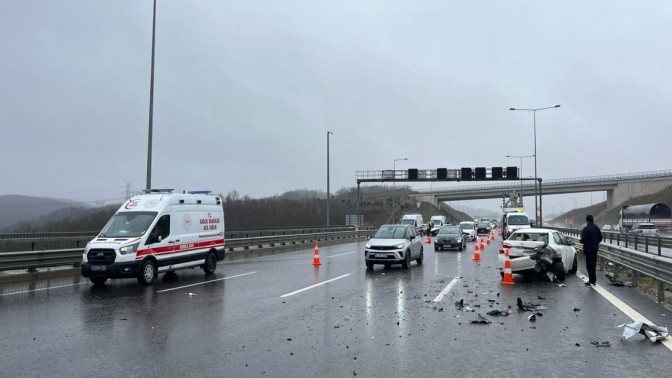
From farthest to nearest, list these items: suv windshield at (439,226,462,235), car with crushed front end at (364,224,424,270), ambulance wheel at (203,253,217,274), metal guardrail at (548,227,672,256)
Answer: suv windshield at (439,226,462,235)
metal guardrail at (548,227,672,256)
car with crushed front end at (364,224,424,270)
ambulance wheel at (203,253,217,274)

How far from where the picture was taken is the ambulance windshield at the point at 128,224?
1462 cm

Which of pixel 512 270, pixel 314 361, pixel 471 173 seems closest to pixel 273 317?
pixel 314 361

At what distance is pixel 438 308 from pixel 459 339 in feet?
8.78

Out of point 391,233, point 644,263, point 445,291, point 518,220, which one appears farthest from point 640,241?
point 445,291

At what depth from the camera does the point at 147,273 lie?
14328mm

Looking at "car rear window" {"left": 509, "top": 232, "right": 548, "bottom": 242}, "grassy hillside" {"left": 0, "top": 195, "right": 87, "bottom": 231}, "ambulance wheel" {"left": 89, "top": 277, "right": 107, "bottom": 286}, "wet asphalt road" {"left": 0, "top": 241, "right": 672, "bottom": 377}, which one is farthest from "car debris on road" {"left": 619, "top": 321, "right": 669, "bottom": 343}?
"grassy hillside" {"left": 0, "top": 195, "right": 87, "bottom": 231}

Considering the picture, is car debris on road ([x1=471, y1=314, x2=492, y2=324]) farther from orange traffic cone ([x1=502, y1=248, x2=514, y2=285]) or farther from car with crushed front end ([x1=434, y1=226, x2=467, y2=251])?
car with crushed front end ([x1=434, y1=226, x2=467, y2=251])

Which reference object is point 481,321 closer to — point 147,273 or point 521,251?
point 521,251

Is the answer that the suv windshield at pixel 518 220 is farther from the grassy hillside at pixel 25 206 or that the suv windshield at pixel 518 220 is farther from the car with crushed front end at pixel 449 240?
the grassy hillside at pixel 25 206

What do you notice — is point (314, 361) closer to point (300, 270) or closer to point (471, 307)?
point (471, 307)

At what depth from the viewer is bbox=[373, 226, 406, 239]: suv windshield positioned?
19609mm

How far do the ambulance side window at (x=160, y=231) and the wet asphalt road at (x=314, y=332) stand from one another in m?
1.39

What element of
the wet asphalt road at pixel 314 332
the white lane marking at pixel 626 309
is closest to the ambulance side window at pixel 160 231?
the wet asphalt road at pixel 314 332

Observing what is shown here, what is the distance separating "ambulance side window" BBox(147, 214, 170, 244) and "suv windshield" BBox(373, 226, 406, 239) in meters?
7.76
